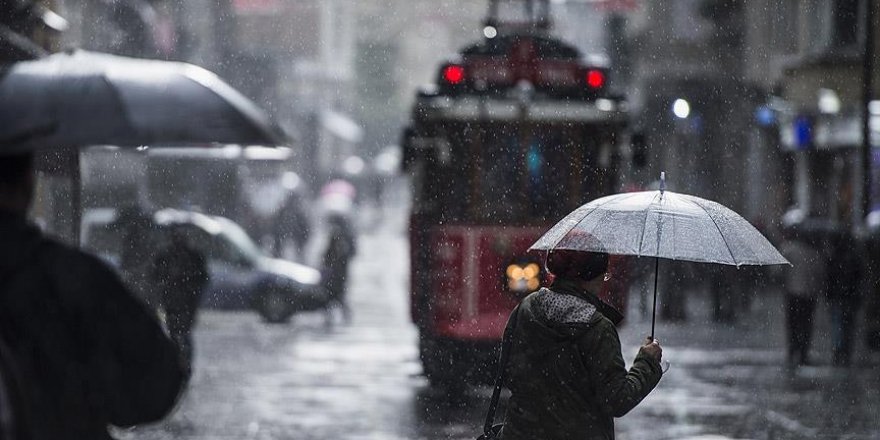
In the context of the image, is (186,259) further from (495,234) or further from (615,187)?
(615,187)

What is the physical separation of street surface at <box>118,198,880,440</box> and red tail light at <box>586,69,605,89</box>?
2.94 m

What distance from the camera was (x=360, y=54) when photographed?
104 metres

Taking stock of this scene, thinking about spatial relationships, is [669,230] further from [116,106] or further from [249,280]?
[249,280]

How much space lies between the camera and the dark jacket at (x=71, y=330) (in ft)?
13.8

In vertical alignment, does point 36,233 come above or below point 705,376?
above

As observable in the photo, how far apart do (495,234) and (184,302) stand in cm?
288

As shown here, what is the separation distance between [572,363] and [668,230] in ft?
2.79

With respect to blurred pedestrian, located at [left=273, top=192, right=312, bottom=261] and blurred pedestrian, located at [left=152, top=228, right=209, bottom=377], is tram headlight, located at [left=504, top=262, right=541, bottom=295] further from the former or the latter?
blurred pedestrian, located at [left=273, top=192, right=312, bottom=261]

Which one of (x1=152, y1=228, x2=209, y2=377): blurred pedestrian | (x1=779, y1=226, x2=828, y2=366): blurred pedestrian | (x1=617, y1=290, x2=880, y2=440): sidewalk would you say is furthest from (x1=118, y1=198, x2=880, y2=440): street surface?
(x1=152, y1=228, x2=209, y2=377): blurred pedestrian

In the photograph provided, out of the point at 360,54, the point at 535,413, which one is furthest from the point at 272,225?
the point at 360,54

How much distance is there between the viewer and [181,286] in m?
15.0

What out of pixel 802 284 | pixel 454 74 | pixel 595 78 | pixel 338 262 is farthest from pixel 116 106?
pixel 338 262

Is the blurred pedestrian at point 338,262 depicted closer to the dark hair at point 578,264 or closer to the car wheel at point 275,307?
the car wheel at point 275,307

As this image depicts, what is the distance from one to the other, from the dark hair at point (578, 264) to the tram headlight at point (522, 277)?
915cm
